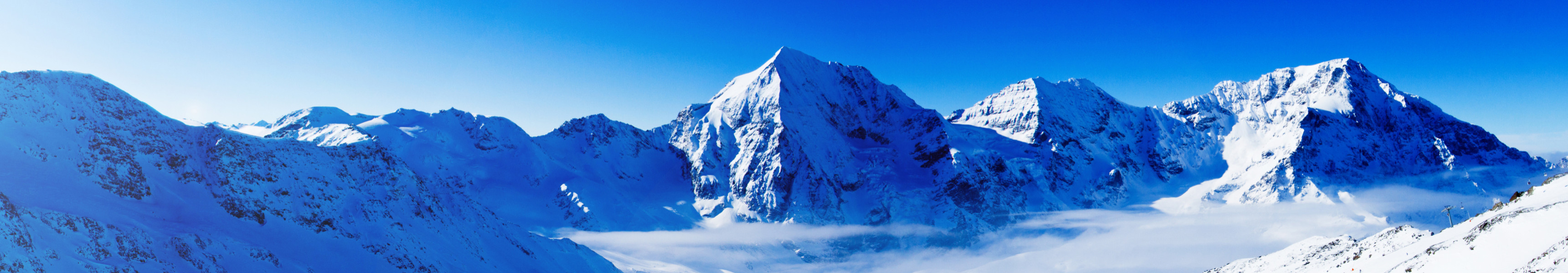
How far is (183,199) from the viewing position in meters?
56.2

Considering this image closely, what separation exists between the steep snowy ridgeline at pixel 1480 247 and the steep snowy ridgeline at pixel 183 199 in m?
77.3

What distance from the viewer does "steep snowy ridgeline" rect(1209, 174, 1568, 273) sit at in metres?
32.5

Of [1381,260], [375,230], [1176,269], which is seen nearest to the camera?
[1381,260]

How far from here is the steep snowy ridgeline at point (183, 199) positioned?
1829 inches

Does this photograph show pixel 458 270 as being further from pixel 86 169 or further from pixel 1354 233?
pixel 1354 233

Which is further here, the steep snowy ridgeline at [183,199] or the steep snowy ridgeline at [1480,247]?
the steep snowy ridgeline at [183,199]

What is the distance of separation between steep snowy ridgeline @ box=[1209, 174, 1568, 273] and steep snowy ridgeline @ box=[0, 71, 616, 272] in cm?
7731

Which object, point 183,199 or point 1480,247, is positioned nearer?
point 1480,247

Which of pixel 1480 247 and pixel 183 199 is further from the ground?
pixel 1480 247

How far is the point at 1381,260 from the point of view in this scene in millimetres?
43594

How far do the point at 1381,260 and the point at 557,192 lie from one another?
185222 mm

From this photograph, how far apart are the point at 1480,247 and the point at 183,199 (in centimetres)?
8921

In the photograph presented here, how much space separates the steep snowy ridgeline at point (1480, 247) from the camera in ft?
107

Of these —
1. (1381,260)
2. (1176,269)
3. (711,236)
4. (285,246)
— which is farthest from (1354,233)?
(285,246)
